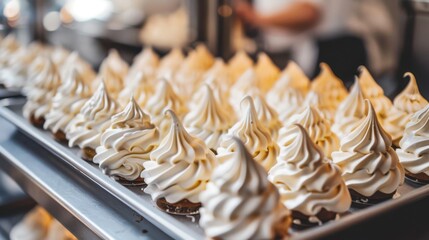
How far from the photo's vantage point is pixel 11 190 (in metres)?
2.97

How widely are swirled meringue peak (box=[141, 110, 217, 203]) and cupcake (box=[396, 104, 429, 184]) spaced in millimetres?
715

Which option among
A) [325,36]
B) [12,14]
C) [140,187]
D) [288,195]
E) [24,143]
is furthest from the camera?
[12,14]

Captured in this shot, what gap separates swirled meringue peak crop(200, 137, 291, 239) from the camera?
4.43 ft

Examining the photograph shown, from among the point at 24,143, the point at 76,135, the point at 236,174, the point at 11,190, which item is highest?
the point at 236,174

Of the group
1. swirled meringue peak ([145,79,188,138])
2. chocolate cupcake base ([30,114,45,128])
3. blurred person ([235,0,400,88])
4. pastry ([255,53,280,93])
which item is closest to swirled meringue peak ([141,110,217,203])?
swirled meringue peak ([145,79,188,138])

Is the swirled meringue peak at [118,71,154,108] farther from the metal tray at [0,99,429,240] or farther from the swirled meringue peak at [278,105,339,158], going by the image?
the swirled meringue peak at [278,105,339,158]

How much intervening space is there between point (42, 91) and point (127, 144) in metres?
0.99

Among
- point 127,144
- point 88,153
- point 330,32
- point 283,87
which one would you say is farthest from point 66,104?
point 330,32

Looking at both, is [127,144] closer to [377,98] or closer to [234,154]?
[234,154]

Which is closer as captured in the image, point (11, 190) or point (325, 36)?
point (11, 190)

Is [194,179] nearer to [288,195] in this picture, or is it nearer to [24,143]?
[288,195]

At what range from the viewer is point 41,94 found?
2674 mm

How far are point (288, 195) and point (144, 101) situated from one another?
1194mm

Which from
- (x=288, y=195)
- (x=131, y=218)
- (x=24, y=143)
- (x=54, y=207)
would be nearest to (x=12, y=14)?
(x=24, y=143)
